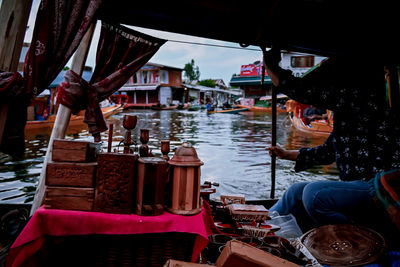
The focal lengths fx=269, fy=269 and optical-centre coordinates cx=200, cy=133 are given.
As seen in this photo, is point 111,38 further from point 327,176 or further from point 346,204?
point 327,176

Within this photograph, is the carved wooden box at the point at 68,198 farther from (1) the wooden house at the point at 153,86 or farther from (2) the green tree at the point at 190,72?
(2) the green tree at the point at 190,72

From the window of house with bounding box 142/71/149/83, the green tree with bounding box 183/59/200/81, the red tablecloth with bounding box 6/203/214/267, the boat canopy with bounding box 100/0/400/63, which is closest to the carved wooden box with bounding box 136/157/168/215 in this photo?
the red tablecloth with bounding box 6/203/214/267

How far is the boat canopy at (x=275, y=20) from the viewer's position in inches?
110

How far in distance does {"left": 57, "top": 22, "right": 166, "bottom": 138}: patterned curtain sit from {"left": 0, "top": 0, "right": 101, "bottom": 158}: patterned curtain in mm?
259

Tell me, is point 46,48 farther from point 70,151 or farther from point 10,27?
point 70,151

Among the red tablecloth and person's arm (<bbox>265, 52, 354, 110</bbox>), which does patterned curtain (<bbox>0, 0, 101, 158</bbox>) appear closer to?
the red tablecloth

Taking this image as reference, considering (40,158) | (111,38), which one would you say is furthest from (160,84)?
(111,38)

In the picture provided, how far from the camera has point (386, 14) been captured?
113 inches

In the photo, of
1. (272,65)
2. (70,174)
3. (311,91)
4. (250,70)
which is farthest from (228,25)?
(250,70)

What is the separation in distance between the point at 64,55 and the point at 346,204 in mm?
2801

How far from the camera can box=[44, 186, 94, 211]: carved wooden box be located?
5.68 feet

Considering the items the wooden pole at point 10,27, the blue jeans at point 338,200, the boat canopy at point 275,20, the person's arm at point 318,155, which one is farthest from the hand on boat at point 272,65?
the wooden pole at point 10,27

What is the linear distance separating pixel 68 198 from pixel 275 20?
8.68 feet

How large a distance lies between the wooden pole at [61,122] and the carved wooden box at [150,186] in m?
1.29
